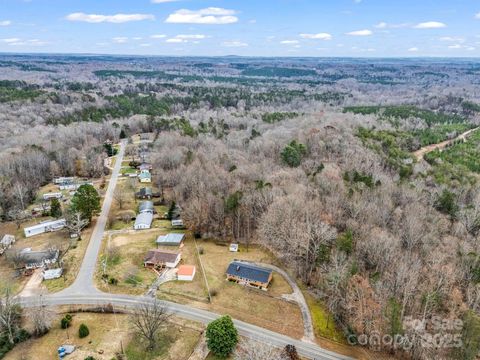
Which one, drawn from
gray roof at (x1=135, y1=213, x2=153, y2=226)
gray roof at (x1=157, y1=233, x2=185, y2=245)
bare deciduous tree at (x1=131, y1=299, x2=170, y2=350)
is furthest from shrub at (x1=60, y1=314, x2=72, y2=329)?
gray roof at (x1=135, y1=213, x2=153, y2=226)

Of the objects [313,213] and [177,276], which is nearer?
[177,276]

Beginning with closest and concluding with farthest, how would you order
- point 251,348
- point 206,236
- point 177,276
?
point 251,348, point 177,276, point 206,236

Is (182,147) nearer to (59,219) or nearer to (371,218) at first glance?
(59,219)

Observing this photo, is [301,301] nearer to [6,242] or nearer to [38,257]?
[38,257]

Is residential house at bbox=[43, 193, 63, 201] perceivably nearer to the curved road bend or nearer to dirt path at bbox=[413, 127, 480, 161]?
the curved road bend

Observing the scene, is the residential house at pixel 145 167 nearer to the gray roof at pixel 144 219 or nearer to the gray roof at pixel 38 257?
the gray roof at pixel 144 219

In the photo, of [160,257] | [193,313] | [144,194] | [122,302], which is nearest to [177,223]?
[160,257]

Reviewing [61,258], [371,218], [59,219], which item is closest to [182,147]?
[59,219]
